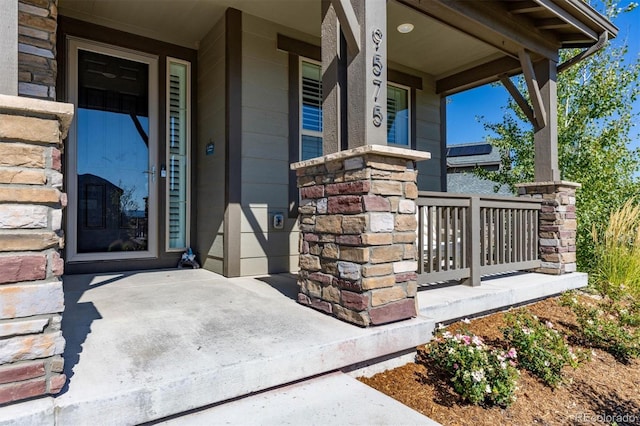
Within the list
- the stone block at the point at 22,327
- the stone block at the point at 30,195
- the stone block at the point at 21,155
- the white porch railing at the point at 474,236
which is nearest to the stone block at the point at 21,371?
the stone block at the point at 22,327

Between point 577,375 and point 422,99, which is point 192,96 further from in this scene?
point 577,375

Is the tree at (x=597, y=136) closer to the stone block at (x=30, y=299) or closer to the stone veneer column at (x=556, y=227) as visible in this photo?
the stone veneer column at (x=556, y=227)

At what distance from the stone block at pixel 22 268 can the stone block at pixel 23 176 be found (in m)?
0.26

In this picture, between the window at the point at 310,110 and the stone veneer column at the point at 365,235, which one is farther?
the window at the point at 310,110

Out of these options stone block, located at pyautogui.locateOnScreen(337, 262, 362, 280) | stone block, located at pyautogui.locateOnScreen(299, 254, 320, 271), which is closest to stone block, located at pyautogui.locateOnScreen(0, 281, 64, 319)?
stone block, located at pyautogui.locateOnScreen(337, 262, 362, 280)

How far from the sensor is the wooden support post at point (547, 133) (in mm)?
4215

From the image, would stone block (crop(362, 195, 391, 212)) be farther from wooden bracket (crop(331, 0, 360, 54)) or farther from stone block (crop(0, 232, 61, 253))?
stone block (crop(0, 232, 61, 253))

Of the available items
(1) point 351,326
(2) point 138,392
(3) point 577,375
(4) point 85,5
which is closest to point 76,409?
(2) point 138,392

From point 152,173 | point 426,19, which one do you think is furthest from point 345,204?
point 426,19

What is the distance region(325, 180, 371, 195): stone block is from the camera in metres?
2.26

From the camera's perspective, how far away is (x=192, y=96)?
4504 millimetres

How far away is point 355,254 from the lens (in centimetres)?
230

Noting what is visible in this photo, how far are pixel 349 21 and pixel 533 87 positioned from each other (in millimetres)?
2767

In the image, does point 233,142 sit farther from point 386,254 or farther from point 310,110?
point 386,254
